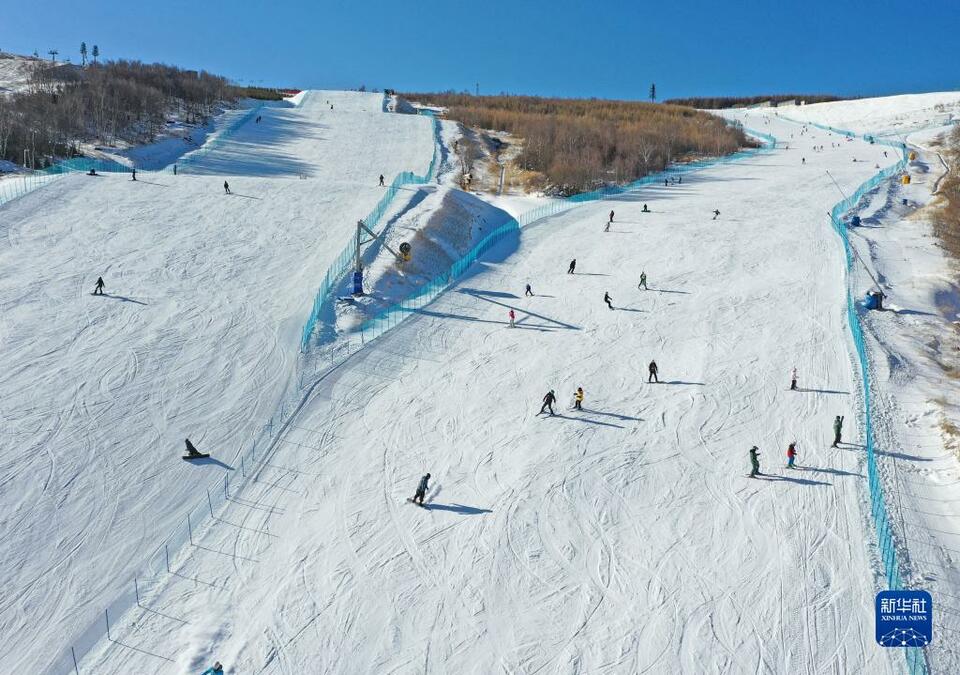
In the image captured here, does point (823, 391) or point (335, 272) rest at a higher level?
point (335, 272)

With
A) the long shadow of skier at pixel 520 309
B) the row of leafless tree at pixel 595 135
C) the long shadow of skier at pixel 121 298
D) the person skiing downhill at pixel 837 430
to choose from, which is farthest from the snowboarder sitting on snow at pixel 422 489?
the row of leafless tree at pixel 595 135

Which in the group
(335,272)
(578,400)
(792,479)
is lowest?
(792,479)

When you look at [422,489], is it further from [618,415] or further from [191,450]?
[618,415]

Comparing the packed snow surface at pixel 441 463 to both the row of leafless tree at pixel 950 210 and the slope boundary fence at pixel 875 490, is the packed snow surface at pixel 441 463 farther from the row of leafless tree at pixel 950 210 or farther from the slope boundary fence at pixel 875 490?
the row of leafless tree at pixel 950 210

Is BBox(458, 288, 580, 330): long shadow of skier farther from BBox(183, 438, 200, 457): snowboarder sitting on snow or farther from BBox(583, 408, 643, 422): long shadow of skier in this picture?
BBox(183, 438, 200, 457): snowboarder sitting on snow

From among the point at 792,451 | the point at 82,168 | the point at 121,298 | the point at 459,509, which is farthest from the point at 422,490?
the point at 82,168

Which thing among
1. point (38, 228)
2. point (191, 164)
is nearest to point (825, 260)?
point (38, 228)
